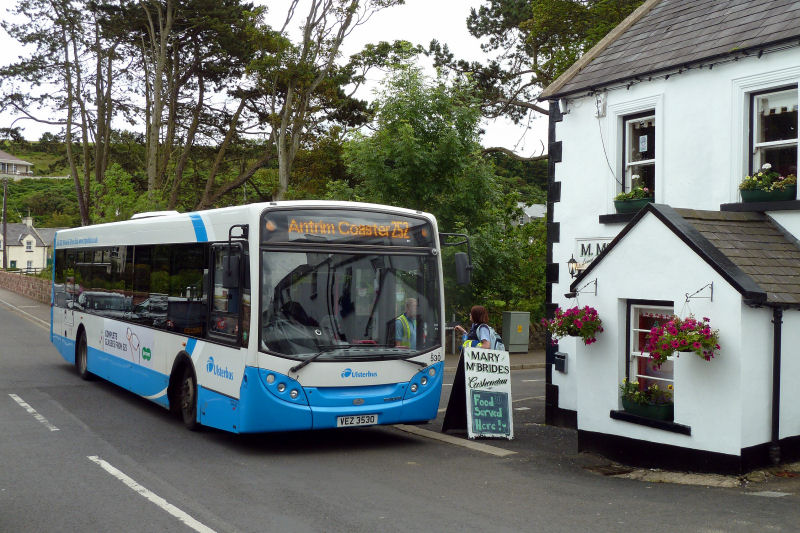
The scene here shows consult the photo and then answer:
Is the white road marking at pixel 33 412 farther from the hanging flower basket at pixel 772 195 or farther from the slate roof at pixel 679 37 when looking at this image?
the hanging flower basket at pixel 772 195

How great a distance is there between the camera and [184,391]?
1123 cm

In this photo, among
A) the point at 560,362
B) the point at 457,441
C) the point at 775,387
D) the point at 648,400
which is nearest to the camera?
the point at 775,387

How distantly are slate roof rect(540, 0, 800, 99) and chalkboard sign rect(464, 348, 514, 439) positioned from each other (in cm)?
433

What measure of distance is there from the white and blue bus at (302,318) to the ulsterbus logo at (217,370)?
0.03m

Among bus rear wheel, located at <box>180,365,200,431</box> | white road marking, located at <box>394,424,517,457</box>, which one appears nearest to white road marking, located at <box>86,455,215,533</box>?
bus rear wheel, located at <box>180,365,200,431</box>

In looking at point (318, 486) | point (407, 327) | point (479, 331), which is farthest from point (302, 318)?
point (479, 331)

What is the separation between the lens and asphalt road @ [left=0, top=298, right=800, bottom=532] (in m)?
6.66

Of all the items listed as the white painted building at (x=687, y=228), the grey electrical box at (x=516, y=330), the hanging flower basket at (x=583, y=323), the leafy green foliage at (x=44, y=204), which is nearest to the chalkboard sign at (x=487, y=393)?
the white painted building at (x=687, y=228)

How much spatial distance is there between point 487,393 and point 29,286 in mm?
39123

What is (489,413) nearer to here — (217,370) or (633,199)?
(633,199)

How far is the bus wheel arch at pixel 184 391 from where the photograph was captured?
10836 mm

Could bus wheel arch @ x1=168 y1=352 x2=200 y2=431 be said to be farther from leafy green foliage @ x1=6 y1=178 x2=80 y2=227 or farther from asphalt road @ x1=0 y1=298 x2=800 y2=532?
leafy green foliage @ x1=6 y1=178 x2=80 y2=227

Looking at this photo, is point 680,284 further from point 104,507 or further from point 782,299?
point 104,507

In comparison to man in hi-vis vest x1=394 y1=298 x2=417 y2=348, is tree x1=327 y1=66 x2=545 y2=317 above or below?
above
